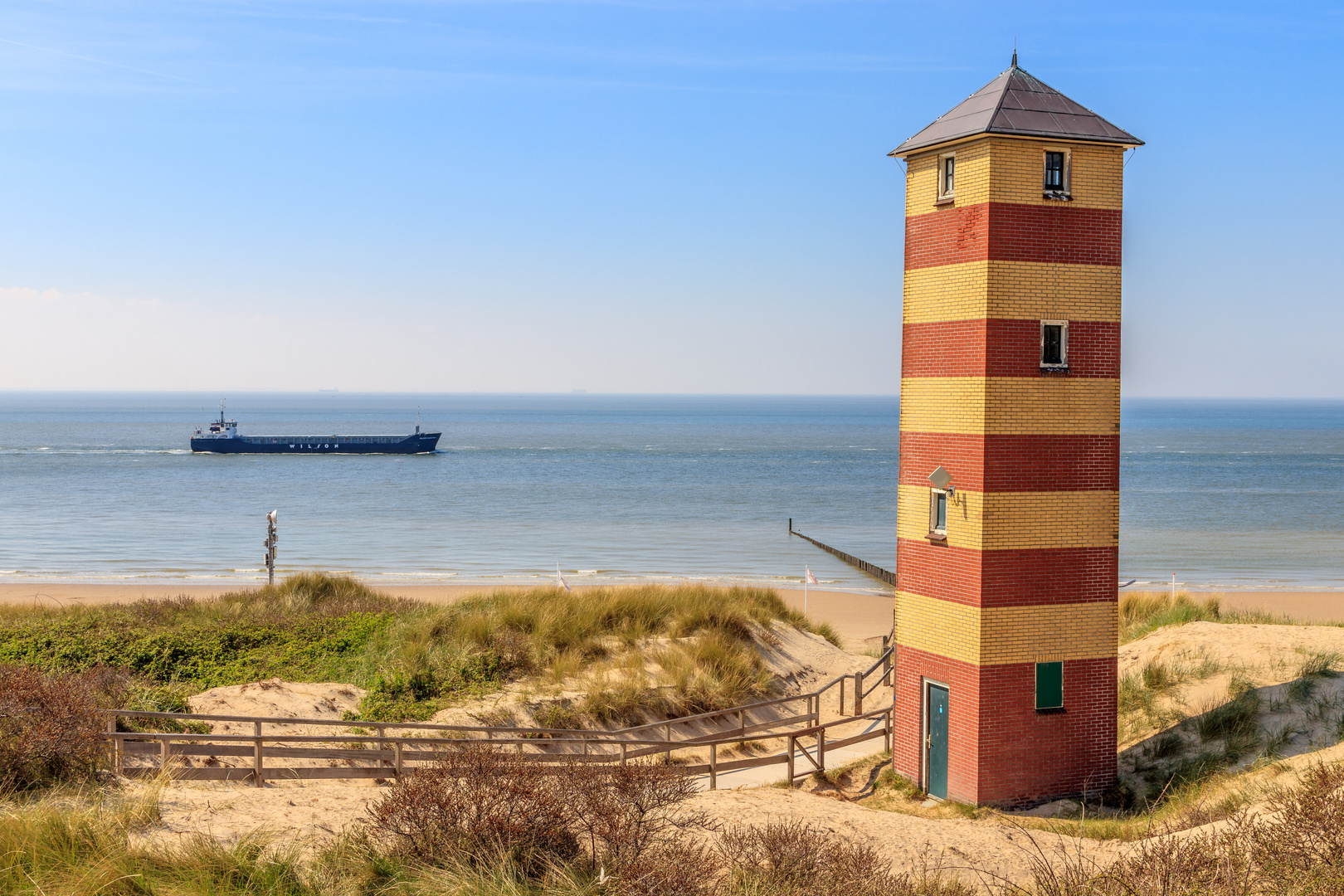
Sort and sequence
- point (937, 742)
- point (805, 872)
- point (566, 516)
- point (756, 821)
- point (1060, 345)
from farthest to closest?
point (566, 516)
point (937, 742)
point (1060, 345)
point (756, 821)
point (805, 872)

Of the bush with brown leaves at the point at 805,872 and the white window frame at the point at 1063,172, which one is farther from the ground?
the white window frame at the point at 1063,172

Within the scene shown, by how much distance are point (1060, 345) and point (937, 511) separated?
10.4ft

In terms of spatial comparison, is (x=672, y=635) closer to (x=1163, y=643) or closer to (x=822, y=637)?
(x=822, y=637)

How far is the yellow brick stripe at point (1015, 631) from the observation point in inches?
599

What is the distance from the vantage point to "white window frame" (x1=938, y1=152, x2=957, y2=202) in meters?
15.9

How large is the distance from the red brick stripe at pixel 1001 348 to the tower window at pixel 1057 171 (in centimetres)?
210

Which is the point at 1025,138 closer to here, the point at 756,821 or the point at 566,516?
the point at 756,821

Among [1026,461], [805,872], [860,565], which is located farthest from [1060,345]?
[860,565]

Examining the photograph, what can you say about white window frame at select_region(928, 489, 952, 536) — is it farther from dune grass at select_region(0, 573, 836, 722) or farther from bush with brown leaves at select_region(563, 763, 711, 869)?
bush with brown leaves at select_region(563, 763, 711, 869)

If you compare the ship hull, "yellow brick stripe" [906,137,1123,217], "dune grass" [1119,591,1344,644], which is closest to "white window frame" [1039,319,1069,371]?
"yellow brick stripe" [906,137,1123,217]

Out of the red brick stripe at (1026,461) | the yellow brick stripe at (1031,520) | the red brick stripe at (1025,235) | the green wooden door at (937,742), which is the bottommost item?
the green wooden door at (937,742)

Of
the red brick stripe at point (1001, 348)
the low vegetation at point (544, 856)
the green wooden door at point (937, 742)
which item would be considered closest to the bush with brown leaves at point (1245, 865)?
the low vegetation at point (544, 856)

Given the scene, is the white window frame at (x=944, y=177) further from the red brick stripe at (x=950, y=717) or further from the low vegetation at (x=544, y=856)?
the low vegetation at (x=544, y=856)

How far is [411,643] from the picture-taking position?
20.2 m
